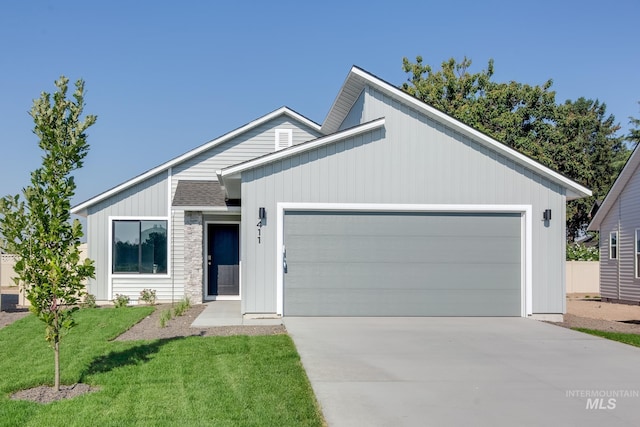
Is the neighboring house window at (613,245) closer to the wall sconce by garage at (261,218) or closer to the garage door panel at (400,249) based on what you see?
the garage door panel at (400,249)

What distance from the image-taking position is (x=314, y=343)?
1057 centimetres

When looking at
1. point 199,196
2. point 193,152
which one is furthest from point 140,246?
point 193,152

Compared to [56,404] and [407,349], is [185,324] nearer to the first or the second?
[407,349]

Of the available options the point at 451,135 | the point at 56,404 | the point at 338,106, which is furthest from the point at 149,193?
the point at 56,404

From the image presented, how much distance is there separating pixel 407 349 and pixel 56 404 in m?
5.30

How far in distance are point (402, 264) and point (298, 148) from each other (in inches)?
136

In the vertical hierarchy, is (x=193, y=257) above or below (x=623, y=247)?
below

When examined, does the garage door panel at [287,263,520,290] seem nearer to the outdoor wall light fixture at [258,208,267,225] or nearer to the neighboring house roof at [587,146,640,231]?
the outdoor wall light fixture at [258,208,267,225]

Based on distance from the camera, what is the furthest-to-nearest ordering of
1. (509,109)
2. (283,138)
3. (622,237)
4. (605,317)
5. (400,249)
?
1. (509,109)
2. (622,237)
3. (283,138)
4. (605,317)
5. (400,249)

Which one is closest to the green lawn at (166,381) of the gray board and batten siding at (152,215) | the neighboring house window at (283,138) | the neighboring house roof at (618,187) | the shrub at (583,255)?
the gray board and batten siding at (152,215)

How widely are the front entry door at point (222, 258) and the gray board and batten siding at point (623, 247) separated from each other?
13.4 metres

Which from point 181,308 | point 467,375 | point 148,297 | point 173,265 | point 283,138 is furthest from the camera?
point 283,138

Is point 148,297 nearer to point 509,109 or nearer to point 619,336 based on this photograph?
point 619,336

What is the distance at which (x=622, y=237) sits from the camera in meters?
22.7
